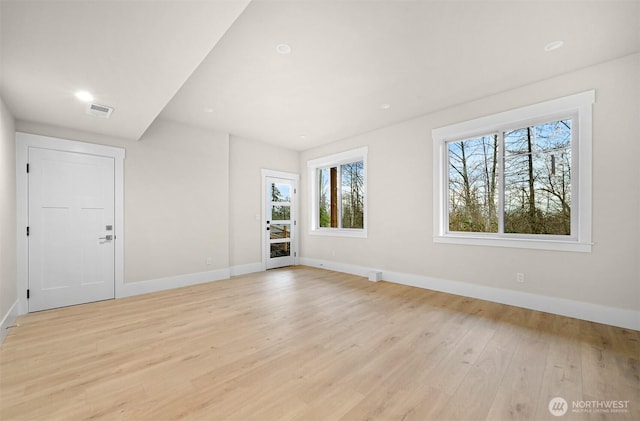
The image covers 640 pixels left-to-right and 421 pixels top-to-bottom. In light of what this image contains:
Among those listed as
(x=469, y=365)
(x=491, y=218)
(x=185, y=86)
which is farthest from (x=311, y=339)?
(x=185, y=86)

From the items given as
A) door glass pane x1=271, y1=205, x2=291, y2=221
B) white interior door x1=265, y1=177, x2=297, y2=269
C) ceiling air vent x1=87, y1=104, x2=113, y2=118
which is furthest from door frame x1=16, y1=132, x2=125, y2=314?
door glass pane x1=271, y1=205, x2=291, y2=221

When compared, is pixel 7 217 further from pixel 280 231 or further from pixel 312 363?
pixel 280 231

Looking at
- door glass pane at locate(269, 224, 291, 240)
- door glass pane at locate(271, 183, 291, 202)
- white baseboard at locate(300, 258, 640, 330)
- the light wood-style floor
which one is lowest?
the light wood-style floor

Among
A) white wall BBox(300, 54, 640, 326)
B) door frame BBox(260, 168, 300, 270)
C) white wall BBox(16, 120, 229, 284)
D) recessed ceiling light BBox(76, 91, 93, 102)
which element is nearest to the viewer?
recessed ceiling light BBox(76, 91, 93, 102)

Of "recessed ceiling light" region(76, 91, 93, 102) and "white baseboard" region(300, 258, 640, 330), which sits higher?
"recessed ceiling light" region(76, 91, 93, 102)

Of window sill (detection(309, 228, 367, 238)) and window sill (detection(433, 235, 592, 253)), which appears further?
window sill (detection(309, 228, 367, 238))

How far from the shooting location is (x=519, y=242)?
11.6 feet

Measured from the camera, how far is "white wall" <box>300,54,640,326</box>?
9.41 ft

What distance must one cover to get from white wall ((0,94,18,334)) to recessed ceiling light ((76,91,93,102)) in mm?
776

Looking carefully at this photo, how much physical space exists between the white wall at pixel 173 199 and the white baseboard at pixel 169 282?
0.07 meters

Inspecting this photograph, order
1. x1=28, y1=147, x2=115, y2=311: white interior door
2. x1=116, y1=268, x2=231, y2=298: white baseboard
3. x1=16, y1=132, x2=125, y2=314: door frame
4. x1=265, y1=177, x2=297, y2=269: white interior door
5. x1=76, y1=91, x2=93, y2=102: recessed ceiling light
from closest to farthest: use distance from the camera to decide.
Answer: x1=76, y1=91, x2=93, y2=102: recessed ceiling light < x1=16, y1=132, x2=125, y2=314: door frame < x1=28, y1=147, x2=115, y2=311: white interior door < x1=116, y1=268, x2=231, y2=298: white baseboard < x1=265, y1=177, x2=297, y2=269: white interior door

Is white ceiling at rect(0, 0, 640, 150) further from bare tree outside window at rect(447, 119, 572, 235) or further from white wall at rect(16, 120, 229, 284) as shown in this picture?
bare tree outside window at rect(447, 119, 572, 235)

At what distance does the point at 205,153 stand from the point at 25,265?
294 cm

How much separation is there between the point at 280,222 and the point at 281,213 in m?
0.22
